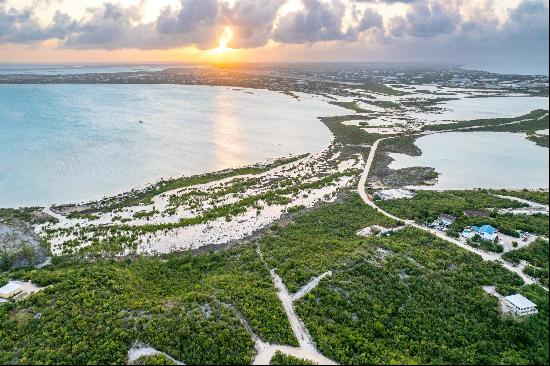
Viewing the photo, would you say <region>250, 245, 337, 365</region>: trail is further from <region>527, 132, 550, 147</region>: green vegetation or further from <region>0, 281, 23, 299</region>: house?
<region>527, 132, 550, 147</region>: green vegetation

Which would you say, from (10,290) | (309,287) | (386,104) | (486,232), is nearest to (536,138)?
(486,232)

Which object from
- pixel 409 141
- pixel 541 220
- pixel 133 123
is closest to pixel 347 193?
pixel 541 220

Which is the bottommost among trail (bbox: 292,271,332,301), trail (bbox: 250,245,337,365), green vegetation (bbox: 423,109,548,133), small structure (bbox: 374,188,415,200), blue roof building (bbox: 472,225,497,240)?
trail (bbox: 250,245,337,365)

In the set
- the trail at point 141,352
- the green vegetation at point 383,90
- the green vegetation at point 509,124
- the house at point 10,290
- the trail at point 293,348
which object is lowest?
the trail at point 293,348

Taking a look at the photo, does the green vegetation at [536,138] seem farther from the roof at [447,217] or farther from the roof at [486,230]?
the roof at [486,230]

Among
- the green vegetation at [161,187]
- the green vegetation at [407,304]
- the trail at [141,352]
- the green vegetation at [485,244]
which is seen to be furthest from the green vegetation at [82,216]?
the green vegetation at [485,244]

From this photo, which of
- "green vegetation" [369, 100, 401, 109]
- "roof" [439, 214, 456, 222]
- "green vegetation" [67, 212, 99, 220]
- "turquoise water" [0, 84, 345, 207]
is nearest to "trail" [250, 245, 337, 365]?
"roof" [439, 214, 456, 222]

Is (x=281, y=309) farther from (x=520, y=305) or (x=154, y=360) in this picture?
(x=520, y=305)
